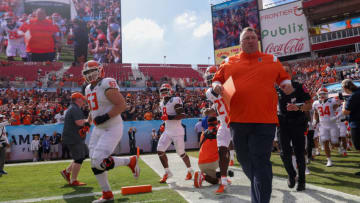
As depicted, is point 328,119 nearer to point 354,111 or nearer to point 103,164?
point 354,111

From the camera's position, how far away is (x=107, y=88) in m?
4.12

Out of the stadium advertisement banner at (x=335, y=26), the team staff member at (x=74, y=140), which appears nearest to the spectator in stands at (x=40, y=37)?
the team staff member at (x=74, y=140)

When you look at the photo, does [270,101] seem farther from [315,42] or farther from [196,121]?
[315,42]

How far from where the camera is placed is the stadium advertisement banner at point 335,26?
34562 mm

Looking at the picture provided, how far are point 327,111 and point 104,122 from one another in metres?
7.06

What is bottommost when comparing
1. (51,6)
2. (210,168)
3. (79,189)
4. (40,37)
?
(79,189)

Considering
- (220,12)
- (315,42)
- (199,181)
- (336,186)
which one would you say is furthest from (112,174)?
(220,12)

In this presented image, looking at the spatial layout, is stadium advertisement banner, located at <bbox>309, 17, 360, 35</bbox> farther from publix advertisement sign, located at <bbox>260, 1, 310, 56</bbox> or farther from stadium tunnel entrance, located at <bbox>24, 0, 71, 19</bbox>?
stadium tunnel entrance, located at <bbox>24, 0, 71, 19</bbox>

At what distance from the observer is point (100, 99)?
4.21 meters

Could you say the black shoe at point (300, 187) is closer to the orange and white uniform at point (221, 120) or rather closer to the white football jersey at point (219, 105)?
the orange and white uniform at point (221, 120)

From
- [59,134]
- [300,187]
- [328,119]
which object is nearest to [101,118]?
[300,187]

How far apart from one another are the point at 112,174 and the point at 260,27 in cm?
3794

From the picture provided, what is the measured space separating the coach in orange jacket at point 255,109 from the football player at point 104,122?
1734 millimetres

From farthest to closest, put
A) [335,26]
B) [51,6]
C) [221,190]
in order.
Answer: [51,6]
[335,26]
[221,190]
